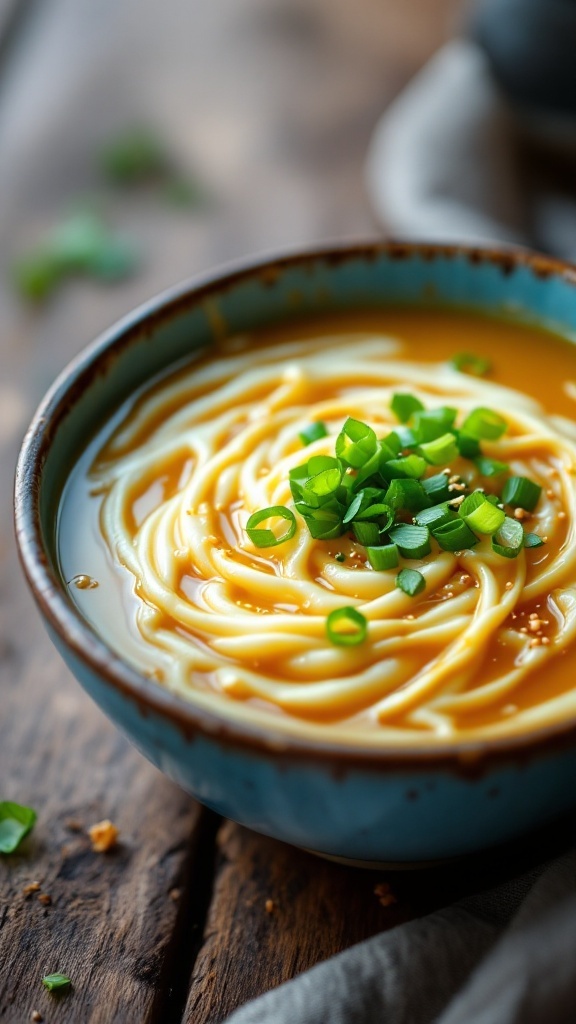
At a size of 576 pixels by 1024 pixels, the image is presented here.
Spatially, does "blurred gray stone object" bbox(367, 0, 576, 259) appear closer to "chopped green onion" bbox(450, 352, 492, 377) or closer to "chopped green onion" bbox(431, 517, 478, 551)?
"chopped green onion" bbox(450, 352, 492, 377)

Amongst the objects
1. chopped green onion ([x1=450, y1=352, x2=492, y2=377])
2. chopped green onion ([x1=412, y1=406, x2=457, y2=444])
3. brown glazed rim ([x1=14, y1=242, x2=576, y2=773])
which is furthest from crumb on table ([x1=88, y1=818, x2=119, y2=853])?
chopped green onion ([x1=450, y1=352, x2=492, y2=377])

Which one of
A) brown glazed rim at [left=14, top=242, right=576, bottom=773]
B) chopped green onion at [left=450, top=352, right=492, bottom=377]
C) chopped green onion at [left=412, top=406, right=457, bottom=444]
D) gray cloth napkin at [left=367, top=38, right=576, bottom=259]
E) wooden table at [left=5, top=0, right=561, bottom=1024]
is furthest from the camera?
gray cloth napkin at [left=367, top=38, right=576, bottom=259]

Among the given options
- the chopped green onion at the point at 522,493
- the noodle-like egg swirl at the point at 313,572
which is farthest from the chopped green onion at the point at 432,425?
the chopped green onion at the point at 522,493

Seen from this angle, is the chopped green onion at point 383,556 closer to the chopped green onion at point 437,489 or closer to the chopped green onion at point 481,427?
the chopped green onion at point 437,489

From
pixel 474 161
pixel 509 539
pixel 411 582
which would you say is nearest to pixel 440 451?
pixel 509 539

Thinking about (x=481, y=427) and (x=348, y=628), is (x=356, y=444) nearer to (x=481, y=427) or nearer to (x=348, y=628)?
(x=481, y=427)

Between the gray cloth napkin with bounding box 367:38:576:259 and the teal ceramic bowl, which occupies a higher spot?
the gray cloth napkin with bounding box 367:38:576:259

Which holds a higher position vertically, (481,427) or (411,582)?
(481,427)
